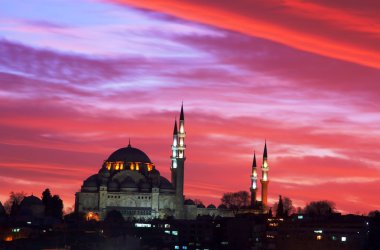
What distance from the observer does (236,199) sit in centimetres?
17988

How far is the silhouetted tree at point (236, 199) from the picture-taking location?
178 m

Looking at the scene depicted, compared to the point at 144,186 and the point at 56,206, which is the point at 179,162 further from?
the point at 56,206

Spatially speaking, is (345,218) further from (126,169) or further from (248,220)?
(126,169)

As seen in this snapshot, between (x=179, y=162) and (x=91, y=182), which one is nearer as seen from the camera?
(x=179, y=162)

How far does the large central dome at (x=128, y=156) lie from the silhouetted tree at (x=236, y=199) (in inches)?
683

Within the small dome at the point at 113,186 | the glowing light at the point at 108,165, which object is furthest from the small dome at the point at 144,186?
the glowing light at the point at 108,165

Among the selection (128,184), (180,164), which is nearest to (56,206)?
(128,184)

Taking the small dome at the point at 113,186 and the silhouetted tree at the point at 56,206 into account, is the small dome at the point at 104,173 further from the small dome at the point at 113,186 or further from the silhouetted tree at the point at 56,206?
the silhouetted tree at the point at 56,206

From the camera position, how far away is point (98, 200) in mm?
157750

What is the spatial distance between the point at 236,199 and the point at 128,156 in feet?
73.6

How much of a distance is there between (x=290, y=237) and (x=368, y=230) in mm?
7934

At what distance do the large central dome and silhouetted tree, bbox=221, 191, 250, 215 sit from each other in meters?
17.4

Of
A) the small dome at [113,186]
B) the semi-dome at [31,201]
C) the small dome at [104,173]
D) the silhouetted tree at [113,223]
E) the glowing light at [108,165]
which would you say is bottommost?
the silhouetted tree at [113,223]

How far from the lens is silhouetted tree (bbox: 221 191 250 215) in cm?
17800
